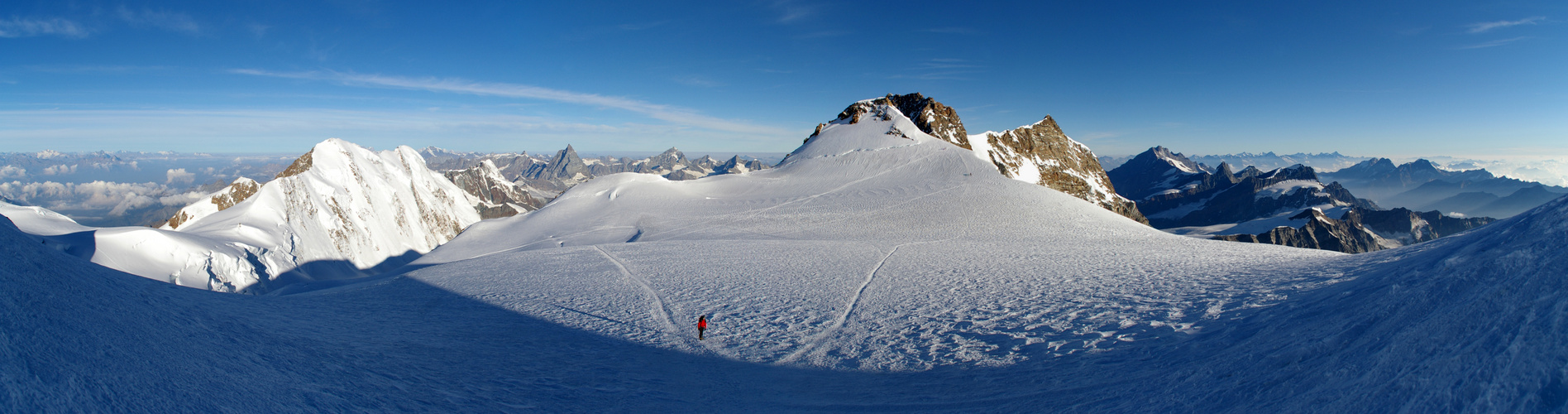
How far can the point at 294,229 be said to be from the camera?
74.2m

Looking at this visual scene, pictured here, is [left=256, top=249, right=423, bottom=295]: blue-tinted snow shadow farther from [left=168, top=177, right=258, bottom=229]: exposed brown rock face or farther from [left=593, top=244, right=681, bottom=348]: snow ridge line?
[left=593, top=244, right=681, bottom=348]: snow ridge line

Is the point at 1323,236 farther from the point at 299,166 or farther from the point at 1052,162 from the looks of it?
the point at 299,166

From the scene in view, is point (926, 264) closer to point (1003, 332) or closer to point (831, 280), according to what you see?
point (831, 280)

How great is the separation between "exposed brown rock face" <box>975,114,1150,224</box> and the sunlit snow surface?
7337 cm

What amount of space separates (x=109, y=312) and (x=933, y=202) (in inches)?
1551

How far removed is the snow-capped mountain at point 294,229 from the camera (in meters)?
42.6

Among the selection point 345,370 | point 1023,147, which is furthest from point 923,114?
point 345,370

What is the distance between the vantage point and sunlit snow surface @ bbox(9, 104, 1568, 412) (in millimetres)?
7141

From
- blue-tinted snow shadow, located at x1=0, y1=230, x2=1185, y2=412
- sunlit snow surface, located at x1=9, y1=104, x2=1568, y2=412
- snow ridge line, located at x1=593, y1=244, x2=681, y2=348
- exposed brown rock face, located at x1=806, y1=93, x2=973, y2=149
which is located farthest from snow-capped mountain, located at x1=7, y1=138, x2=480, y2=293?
exposed brown rock face, located at x1=806, y1=93, x2=973, y2=149

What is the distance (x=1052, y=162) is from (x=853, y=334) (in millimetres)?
104722

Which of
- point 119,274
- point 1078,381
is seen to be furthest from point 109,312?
point 1078,381

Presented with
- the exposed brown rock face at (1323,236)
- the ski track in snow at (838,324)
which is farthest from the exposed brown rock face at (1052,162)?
the ski track in snow at (838,324)

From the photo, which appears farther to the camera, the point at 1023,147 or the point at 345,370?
the point at 1023,147

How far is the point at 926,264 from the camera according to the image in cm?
2270
